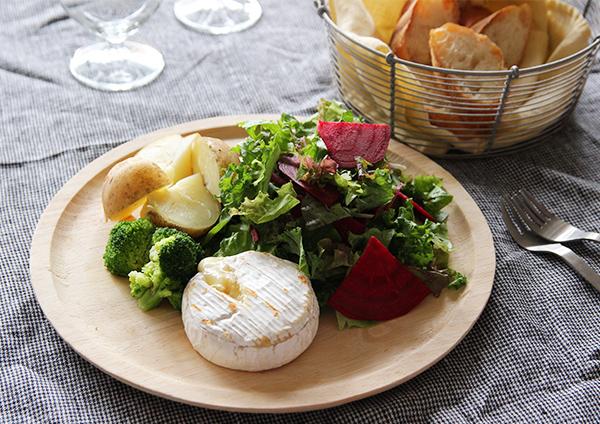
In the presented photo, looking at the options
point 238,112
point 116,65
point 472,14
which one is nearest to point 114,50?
point 116,65

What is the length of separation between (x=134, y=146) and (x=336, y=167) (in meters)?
0.76

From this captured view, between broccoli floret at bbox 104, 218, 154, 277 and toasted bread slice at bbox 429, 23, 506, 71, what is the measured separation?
3.37ft

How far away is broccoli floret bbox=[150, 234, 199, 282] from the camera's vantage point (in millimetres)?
1711

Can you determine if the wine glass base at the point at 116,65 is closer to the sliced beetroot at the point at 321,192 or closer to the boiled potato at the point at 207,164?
the boiled potato at the point at 207,164

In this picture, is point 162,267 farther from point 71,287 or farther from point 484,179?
point 484,179

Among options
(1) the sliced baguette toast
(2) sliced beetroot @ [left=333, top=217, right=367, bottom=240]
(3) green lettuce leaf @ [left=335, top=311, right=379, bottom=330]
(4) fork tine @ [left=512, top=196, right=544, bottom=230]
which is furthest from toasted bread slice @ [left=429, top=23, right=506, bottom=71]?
(3) green lettuce leaf @ [left=335, top=311, right=379, bottom=330]

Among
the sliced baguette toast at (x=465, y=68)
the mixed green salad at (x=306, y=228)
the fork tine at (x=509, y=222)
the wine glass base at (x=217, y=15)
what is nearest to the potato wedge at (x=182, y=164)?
the mixed green salad at (x=306, y=228)

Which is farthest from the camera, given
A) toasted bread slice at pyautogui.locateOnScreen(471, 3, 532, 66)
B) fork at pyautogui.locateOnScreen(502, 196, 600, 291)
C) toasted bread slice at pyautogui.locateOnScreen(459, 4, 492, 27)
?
toasted bread slice at pyautogui.locateOnScreen(459, 4, 492, 27)

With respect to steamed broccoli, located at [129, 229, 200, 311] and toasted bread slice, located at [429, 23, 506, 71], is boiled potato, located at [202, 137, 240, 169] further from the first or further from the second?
toasted bread slice, located at [429, 23, 506, 71]

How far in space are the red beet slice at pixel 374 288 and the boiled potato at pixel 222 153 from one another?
49cm

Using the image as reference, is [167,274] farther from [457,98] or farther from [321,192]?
[457,98]

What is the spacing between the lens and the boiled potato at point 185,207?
187 centimetres

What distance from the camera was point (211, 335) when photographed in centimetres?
156

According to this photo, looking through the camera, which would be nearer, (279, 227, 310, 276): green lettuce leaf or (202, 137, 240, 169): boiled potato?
(279, 227, 310, 276): green lettuce leaf
